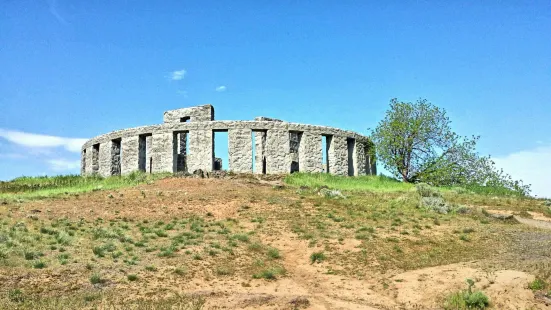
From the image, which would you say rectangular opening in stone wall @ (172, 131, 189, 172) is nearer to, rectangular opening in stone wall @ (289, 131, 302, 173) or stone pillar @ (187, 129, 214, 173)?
stone pillar @ (187, 129, 214, 173)

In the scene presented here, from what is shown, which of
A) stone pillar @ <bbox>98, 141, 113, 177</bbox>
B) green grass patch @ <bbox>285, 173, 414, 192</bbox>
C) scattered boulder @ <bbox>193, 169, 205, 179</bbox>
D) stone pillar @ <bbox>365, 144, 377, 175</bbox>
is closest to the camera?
green grass patch @ <bbox>285, 173, 414, 192</bbox>

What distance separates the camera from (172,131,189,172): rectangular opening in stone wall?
3400cm

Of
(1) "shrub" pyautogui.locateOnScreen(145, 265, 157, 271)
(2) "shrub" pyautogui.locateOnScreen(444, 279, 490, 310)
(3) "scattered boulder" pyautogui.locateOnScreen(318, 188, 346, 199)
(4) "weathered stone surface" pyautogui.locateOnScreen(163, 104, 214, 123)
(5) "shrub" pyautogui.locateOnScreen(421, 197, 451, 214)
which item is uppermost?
(4) "weathered stone surface" pyautogui.locateOnScreen(163, 104, 214, 123)

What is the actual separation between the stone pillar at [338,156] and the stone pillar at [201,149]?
8.81 m

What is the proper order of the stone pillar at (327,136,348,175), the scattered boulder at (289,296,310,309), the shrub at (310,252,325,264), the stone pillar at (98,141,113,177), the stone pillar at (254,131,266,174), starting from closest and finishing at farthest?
1. the scattered boulder at (289,296,310,309)
2. the shrub at (310,252,325,264)
3. the stone pillar at (254,131,266,174)
4. the stone pillar at (327,136,348,175)
5. the stone pillar at (98,141,113,177)

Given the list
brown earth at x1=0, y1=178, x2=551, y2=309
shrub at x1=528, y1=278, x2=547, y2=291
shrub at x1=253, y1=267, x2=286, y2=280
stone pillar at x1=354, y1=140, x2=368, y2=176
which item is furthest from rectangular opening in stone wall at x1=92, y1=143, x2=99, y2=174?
shrub at x1=528, y1=278, x2=547, y2=291

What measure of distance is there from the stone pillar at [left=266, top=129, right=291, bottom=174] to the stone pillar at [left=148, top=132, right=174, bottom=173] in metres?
6.65

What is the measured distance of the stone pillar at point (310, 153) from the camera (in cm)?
3422

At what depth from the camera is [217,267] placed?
49.4ft

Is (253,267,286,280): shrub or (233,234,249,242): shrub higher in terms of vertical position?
(233,234,249,242): shrub

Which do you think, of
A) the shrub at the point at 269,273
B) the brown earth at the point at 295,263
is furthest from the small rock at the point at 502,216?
the shrub at the point at 269,273

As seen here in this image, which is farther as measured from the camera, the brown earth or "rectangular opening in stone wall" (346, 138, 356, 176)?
"rectangular opening in stone wall" (346, 138, 356, 176)

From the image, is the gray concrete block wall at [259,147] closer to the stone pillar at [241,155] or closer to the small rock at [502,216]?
the stone pillar at [241,155]

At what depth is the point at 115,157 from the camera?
122 feet
